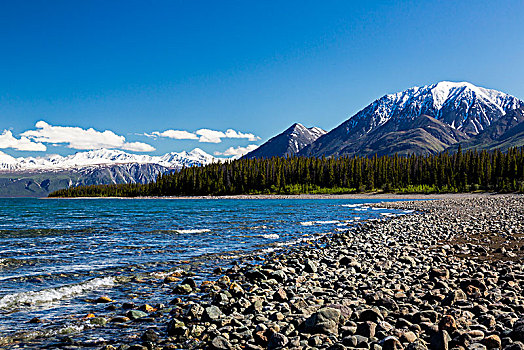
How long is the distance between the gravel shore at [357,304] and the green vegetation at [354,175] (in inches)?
4717

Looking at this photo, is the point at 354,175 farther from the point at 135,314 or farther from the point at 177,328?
the point at 177,328

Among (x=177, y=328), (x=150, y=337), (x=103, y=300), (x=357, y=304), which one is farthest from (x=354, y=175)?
(x=150, y=337)

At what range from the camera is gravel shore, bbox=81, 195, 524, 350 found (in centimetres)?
690

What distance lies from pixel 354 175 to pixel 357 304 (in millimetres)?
148563

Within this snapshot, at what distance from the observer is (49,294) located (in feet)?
36.9

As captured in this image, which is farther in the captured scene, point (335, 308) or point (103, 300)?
point (103, 300)

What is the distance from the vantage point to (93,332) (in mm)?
8211

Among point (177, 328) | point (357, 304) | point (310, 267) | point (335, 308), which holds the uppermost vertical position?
point (335, 308)

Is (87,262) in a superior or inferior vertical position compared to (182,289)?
inferior

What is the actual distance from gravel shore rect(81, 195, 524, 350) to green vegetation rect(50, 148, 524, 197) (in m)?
120

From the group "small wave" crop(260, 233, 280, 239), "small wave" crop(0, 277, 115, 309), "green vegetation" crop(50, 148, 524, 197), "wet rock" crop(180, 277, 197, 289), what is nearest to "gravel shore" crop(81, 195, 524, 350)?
"wet rock" crop(180, 277, 197, 289)

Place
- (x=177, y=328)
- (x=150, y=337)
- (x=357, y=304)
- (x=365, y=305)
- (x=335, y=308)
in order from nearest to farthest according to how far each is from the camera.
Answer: (x=150, y=337) < (x=177, y=328) < (x=335, y=308) < (x=365, y=305) < (x=357, y=304)

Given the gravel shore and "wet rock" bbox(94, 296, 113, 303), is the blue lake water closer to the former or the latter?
"wet rock" bbox(94, 296, 113, 303)

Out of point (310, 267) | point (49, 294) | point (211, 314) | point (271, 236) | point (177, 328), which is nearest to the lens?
point (177, 328)
